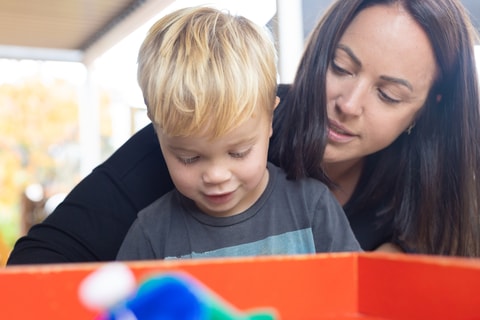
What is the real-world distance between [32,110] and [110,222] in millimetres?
5877

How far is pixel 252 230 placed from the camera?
938 millimetres

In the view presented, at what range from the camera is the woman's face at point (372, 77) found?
105 centimetres

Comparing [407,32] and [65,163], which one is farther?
[65,163]

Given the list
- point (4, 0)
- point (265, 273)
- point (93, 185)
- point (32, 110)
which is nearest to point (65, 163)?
point (32, 110)

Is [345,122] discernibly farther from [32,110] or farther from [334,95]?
[32,110]

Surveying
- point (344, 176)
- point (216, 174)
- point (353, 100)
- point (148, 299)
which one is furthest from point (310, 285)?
point (344, 176)

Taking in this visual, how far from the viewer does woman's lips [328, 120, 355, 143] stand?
108cm

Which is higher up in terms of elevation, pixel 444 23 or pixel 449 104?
pixel 444 23

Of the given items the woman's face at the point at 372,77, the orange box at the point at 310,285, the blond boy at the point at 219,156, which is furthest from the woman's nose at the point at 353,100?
the orange box at the point at 310,285

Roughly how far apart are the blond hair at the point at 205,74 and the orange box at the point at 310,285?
0.41 m

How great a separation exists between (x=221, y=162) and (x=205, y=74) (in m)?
0.12

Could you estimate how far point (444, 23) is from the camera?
1.10 m

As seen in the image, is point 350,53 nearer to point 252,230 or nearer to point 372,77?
point 372,77

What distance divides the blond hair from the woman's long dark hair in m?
0.20
